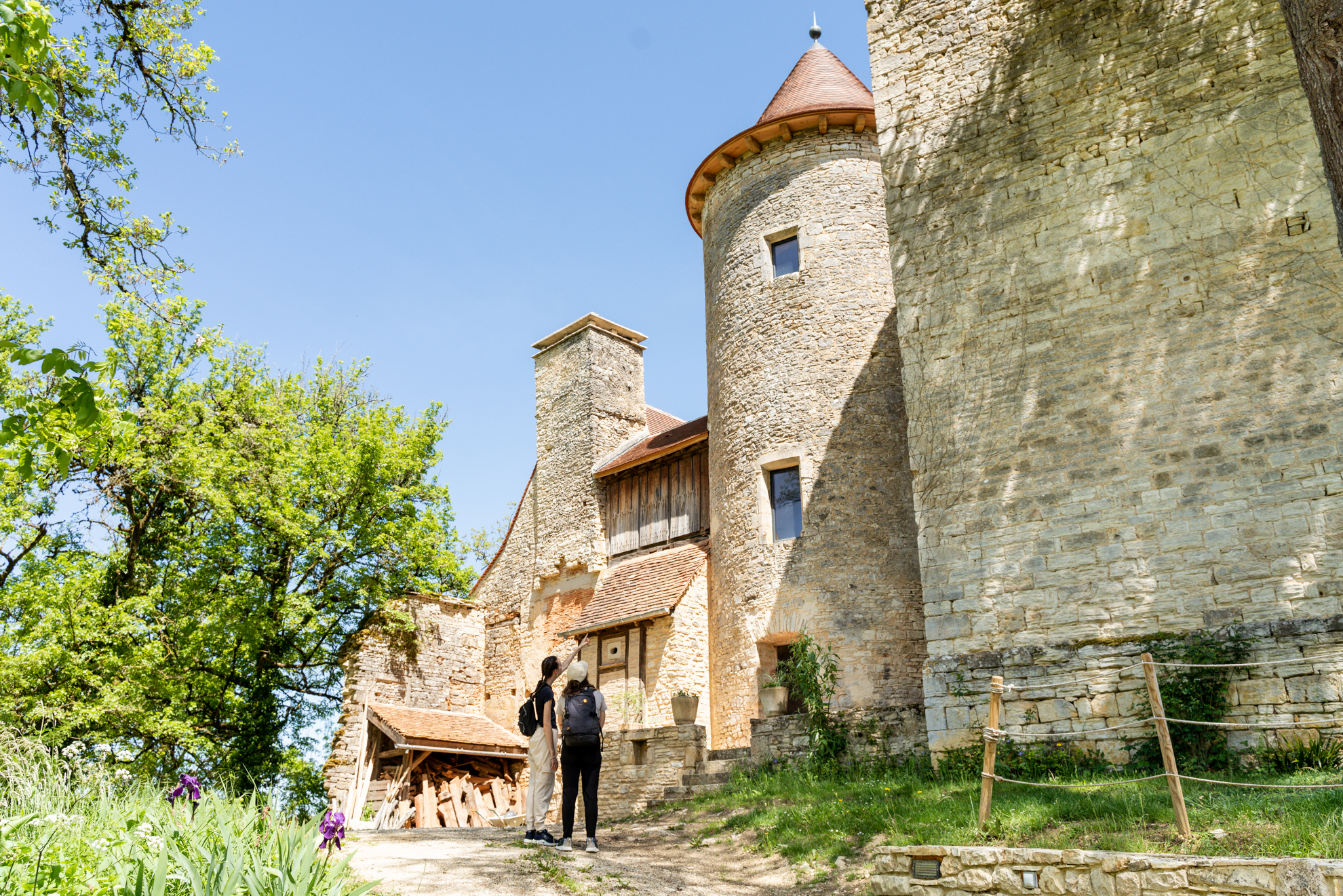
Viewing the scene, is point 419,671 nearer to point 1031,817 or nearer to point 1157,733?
point 1031,817

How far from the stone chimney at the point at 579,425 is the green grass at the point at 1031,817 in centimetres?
872

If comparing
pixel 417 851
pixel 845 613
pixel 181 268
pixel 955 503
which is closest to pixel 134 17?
pixel 181 268

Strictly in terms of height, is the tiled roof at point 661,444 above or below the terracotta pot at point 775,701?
above

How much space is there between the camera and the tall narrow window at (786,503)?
13258 mm

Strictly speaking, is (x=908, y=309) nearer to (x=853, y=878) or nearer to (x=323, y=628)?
(x=853, y=878)

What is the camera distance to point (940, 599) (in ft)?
28.8

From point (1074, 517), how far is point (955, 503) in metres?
1.08

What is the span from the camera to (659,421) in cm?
2000

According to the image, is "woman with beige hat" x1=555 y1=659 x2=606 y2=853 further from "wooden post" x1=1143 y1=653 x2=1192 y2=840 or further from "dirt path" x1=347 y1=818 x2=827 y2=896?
"wooden post" x1=1143 y1=653 x2=1192 y2=840

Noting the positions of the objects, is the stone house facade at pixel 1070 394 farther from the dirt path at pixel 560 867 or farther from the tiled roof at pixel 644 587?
the dirt path at pixel 560 867

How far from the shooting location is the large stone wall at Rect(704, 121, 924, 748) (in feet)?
40.4

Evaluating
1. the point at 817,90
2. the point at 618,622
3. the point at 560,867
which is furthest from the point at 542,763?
the point at 817,90

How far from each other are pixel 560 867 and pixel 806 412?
27.1ft

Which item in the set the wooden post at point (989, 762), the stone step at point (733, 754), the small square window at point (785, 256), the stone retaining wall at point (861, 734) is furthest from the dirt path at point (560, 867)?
the small square window at point (785, 256)
